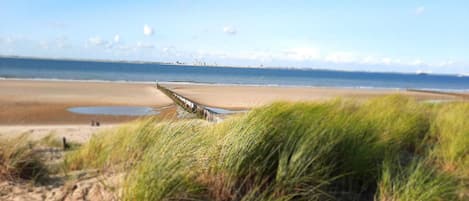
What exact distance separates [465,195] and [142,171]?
11.3ft

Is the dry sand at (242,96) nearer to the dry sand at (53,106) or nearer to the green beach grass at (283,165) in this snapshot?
the dry sand at (53,106)

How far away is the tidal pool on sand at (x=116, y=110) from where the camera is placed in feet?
69.6

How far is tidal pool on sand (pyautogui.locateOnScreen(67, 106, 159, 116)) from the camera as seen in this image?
835 inches

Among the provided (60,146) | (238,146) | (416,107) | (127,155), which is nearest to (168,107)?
(60,146)

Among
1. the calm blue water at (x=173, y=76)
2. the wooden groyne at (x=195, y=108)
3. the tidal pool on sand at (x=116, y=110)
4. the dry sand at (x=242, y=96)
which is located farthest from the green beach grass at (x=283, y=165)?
the calm blue water at (x=173, y=76)

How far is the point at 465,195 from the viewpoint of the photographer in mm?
4785

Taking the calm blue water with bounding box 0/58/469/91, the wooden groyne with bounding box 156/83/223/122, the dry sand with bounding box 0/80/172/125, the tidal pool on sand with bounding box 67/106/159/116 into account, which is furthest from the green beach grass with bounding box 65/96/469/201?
the calm blue water with bounding box 0/58/469/91

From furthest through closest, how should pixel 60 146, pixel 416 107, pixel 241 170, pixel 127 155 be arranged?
1. pixel 60 146
2. pixel 416 107
3. pixel 127 155
4. pixel 241 170

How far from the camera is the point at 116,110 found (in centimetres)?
2236

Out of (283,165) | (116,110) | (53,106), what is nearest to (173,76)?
(53,106)

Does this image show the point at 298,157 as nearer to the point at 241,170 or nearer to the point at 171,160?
the point at 241,170

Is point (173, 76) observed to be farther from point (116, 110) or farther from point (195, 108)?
point (195, 108)

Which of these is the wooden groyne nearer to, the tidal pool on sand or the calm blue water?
the tidal pool on sand

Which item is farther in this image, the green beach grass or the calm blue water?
the calm blue water
